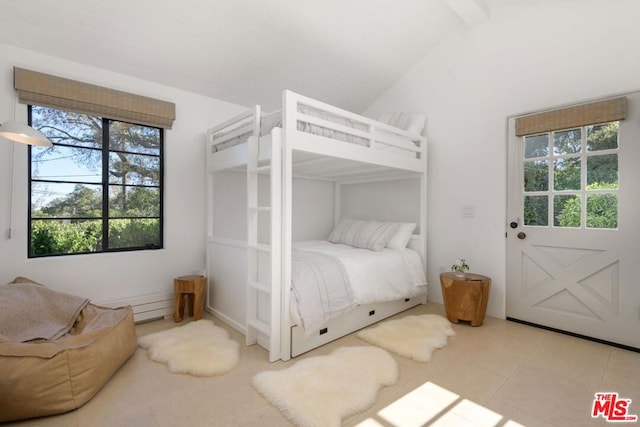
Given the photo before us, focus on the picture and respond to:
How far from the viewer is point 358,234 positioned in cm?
353

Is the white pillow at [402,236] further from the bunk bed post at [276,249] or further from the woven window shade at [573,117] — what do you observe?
the bunk bed post at [276,249]

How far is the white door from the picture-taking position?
240cm

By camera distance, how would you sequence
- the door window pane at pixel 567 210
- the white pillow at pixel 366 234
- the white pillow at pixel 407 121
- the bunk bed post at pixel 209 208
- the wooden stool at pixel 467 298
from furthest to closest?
the white pillow at pixel 407 121
the white pillow at pixel 366 234
the bunk bed post at pixel 209 208
the wooden stool at pixel 467 298
the door window pane at pixel 567 210

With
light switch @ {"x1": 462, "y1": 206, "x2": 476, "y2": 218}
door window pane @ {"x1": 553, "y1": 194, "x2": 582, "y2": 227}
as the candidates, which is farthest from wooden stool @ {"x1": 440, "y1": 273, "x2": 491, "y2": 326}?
door window pane @ {"x1": 553, "y1": 194, "x2": 582, "y2": 227}

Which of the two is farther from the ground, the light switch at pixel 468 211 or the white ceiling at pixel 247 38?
the white ceiling at pixel 247 38

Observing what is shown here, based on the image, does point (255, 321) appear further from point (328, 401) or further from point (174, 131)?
point (174, 131)

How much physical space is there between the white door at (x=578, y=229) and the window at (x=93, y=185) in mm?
3595

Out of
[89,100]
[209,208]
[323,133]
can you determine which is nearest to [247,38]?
[323,133]

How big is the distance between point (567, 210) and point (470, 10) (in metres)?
2.11

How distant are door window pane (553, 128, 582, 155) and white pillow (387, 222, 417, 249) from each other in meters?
1.49

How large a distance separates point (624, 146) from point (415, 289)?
6.86ft

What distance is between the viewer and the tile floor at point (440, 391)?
1570mm

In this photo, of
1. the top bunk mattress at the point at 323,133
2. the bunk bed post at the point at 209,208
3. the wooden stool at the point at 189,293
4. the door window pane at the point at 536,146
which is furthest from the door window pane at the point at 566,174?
the wooden stool at the point at 189,293

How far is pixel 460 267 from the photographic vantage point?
324 cm
